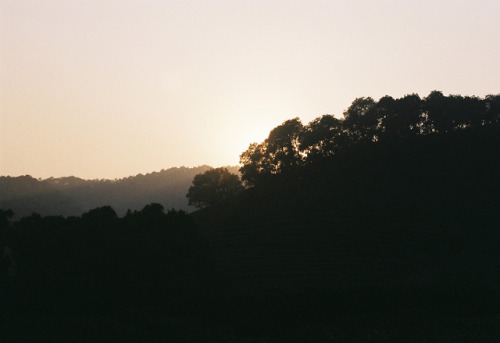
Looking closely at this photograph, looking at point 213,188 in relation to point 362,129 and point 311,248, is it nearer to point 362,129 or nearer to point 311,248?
point 362,129

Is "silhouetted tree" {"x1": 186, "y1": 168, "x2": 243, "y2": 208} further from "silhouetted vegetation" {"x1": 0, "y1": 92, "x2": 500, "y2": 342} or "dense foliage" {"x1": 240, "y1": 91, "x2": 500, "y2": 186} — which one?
"dense foliage" {"x1": 240, "y1": 91, "x2": 500, "y2": 186}

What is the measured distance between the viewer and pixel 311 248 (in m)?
72.9

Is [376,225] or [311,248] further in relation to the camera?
[376,225]

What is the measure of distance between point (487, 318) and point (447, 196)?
6155 cm

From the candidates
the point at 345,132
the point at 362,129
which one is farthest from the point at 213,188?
the point at 362,129

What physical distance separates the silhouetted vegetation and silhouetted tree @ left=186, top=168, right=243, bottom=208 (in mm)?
450

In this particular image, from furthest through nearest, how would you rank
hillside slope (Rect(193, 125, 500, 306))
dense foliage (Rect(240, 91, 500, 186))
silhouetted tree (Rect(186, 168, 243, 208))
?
1. dense foliage (Rect(240, 91, 500, 186))
2. silhouetted tree (Rect(186, 168, 243, 208))
3. hillside slope (Rect(193, 125, 500, 306))

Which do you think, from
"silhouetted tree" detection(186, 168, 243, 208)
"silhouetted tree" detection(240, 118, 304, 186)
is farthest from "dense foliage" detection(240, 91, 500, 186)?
"silhouetted tree" detection(186, 168, 243, 208)

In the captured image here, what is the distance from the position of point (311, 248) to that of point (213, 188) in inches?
2194

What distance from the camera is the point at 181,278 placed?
48406 mm

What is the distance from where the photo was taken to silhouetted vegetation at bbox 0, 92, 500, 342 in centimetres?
3597

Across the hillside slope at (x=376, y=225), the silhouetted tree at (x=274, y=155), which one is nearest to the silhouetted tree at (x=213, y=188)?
the silhouetted tree at (x=274, y=155)

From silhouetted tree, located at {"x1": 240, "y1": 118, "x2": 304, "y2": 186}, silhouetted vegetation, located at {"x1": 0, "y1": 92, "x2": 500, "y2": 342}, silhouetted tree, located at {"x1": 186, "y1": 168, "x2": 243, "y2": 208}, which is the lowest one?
silhouetted vegetation, located at {"x1": 0, "y1": 92, "x2": 500, "y2": 342}

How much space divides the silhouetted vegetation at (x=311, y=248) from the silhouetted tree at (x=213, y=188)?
45cm
